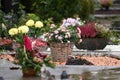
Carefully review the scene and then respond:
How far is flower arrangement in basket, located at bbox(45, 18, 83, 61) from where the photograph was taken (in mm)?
14188

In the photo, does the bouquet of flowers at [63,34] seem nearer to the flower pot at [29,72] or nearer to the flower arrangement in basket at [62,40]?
the flower arrangement in basket at [62,40]

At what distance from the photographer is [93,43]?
16.2m

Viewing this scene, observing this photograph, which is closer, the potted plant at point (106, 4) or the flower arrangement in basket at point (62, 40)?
the flower arrangement in basket at point (62, 40)

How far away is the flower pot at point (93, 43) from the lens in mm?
16219

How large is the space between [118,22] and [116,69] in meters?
17.6

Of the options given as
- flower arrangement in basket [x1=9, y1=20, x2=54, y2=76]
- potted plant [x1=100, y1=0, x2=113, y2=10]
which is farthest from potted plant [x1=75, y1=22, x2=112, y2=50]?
potted plant [x1=100, y1=0, x2=113, y2=10]

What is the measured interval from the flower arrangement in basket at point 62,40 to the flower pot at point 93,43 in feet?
5.79

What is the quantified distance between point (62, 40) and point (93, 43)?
7.14 feet

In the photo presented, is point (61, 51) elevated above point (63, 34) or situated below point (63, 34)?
below

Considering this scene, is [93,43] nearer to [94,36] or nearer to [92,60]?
[94,36]

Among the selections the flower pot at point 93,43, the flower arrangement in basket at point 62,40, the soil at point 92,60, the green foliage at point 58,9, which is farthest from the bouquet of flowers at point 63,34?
the green foliage at point 58,9

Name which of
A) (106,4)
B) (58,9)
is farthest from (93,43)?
(106,4)

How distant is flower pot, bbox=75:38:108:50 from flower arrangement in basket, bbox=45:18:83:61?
1764 mm

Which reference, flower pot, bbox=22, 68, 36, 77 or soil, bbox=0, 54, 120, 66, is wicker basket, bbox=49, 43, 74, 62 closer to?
soil, bbox=0, 54, 120, 66
